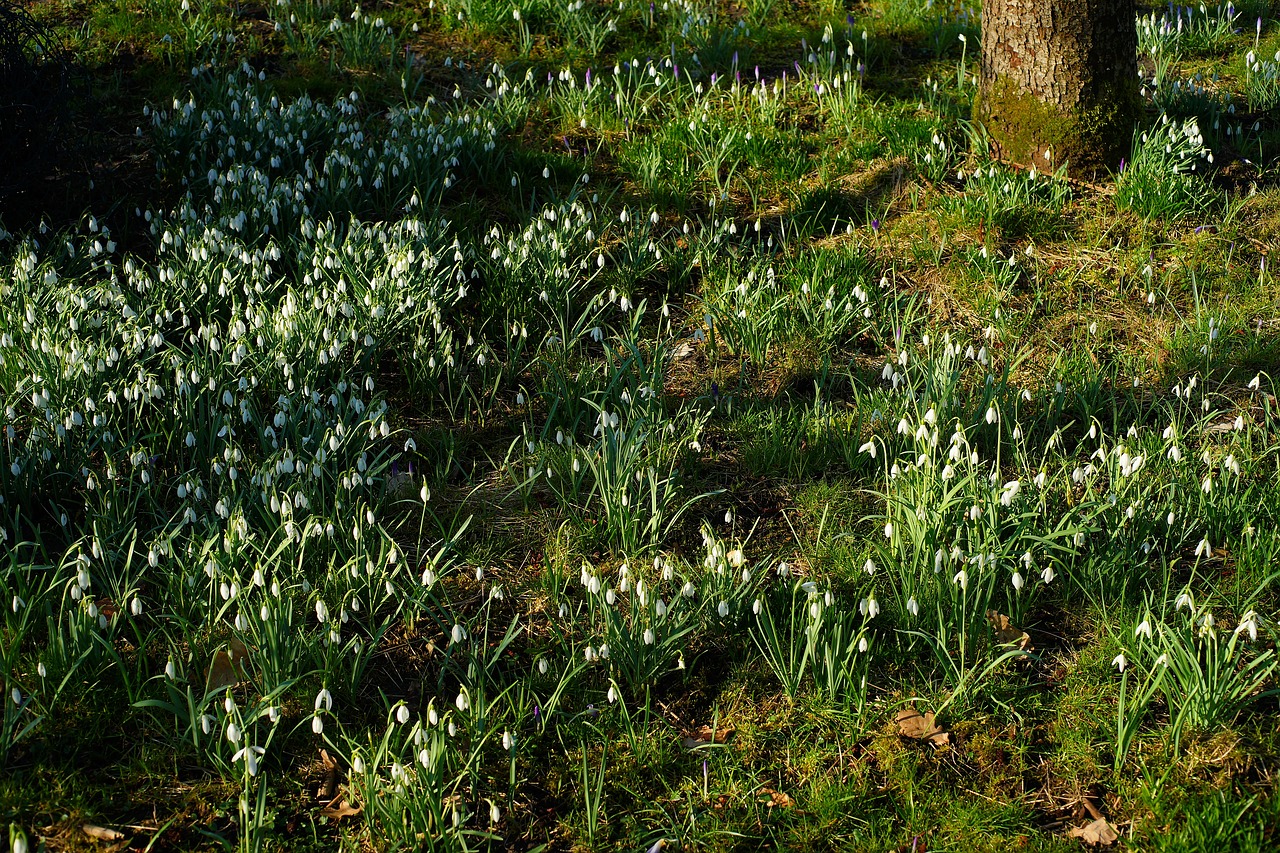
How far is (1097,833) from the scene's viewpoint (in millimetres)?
2643

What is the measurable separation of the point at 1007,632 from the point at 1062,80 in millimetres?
2910

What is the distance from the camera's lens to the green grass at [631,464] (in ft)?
8.98

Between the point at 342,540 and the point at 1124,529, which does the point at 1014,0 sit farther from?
the point at 342,540

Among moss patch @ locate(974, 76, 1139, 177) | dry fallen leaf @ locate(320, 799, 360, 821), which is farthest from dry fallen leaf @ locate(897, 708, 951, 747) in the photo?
moss patch @ locate(974, 76, 1139, 177)

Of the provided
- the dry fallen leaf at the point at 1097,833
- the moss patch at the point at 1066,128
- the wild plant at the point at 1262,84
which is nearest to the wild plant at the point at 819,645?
the dry fallen leaf at the point at 1097,833

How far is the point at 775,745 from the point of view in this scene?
2875 mm

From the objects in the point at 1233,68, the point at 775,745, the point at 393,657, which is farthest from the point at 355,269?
the point at 1233,68

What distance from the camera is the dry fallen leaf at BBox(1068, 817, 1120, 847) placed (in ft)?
8.64

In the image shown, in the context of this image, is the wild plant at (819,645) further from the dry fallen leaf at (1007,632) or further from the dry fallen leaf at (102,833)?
the dry fallen leaf at (102,833)

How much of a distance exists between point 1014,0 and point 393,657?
3.85 metres

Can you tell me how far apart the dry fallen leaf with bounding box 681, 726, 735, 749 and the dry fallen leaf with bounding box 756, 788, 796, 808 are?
7.2 inches

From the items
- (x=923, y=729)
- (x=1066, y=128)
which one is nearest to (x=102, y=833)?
(x=923, y=729)

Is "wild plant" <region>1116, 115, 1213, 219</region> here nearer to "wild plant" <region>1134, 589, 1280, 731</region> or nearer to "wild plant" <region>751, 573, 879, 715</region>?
"wild plant" <region>1134, 589, 1280, 731</region>

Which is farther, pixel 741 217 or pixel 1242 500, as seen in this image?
pixel 741 217
